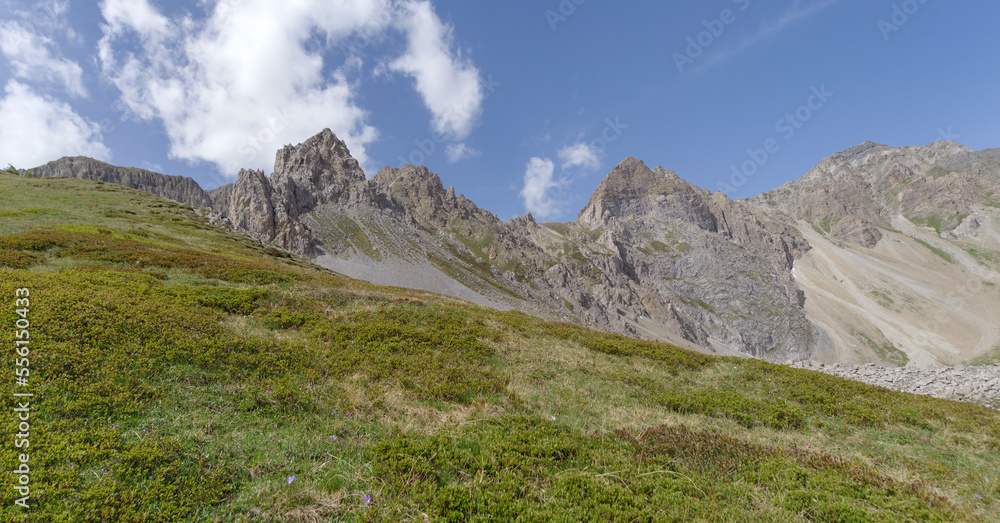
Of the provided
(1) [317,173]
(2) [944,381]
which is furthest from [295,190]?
(2) [944,381]

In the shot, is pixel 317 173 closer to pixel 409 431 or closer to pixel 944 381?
pixel 409 431

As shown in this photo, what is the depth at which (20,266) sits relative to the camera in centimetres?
1778

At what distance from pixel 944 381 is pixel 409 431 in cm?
3709

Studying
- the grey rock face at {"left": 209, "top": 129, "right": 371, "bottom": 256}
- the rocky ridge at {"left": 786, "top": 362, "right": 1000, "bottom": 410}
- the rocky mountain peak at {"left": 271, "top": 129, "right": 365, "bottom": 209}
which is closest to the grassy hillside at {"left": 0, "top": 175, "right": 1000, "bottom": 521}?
the rocky ridge at {"left": 786, "top": 362, "right": 1000, "bottom": 410}

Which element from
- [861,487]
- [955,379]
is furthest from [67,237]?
[955,379]

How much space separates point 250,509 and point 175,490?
3.72 ft

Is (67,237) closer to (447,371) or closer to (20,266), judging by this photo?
(20,266)

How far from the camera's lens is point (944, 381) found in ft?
81.4

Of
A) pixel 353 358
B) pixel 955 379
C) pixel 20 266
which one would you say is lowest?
pixel 955 379

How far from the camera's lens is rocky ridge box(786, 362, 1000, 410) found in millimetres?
20469

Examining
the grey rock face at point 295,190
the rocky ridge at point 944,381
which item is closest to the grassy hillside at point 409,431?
the rocky ridge at point 944,381

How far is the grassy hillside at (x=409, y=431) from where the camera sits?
5.68 meters

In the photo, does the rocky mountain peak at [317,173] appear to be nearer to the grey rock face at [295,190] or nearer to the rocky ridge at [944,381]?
the grey rock face at [295,190]

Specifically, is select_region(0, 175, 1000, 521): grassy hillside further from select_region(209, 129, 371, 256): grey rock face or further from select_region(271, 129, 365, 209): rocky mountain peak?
select_region(271, 129, 365, 209): rocky mountain peak
